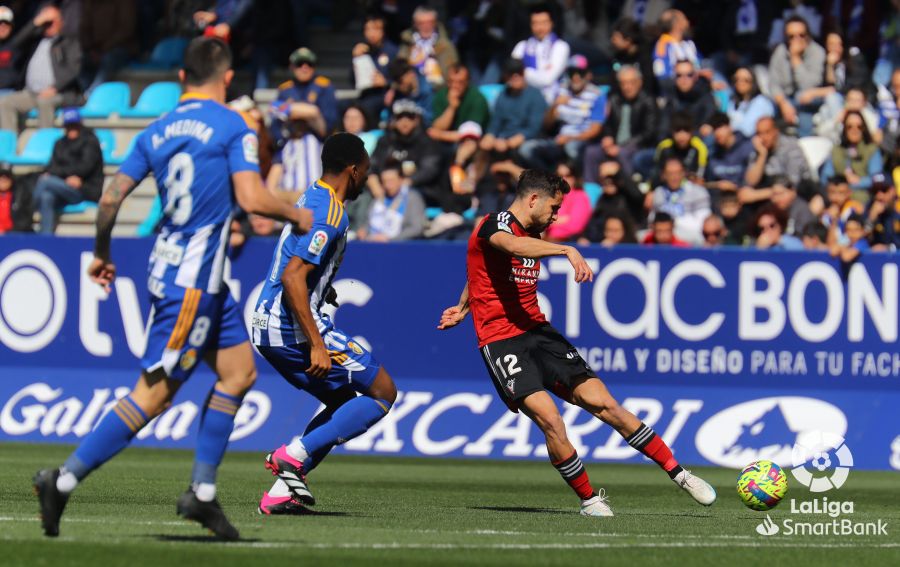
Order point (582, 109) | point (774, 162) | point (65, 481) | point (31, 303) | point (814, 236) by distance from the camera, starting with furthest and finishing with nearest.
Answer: point (582, 109)
point (774, 162)
point (814, 236)
point (31, 303)
point (65, 481)

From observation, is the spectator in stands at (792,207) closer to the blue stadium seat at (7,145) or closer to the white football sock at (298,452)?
the white football sock at (298,452)

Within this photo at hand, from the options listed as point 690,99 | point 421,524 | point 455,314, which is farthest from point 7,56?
point 421,524

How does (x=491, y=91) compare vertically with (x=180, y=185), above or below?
below

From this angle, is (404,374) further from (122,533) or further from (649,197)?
(122,533)

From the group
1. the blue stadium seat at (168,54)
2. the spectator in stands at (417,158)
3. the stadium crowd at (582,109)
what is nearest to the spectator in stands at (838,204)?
the stadium crowd at (582,109)

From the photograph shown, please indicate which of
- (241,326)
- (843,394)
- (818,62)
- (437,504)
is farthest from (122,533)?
(818,62)

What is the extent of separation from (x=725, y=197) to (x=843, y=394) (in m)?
3.32

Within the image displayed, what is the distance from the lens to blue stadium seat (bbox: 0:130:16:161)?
2309 centimetres

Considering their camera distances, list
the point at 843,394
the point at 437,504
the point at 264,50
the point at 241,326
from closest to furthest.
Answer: the point at 241,326, the point at 437,504, the point at 843,394, the point at 264,50

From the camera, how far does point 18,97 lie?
23766mm

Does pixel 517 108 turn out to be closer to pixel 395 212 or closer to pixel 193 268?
pixel 395 212

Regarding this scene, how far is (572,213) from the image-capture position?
60.5ft

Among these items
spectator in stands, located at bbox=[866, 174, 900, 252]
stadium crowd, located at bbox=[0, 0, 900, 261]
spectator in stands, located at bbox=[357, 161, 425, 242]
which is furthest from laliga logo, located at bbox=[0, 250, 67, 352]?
spectator in stands, located at bbox=[866, 174, 900, 252]

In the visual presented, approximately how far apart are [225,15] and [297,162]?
181 inches
